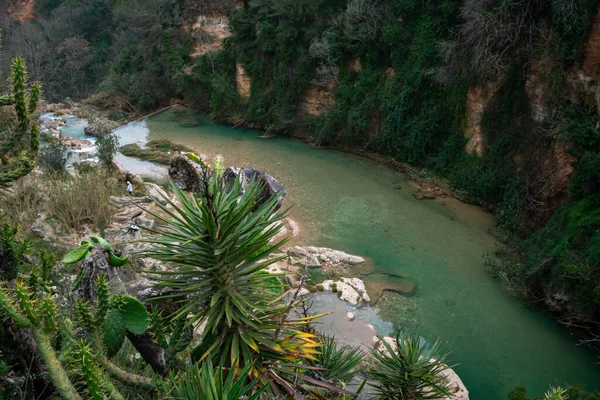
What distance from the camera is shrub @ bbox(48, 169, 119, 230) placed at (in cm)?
905

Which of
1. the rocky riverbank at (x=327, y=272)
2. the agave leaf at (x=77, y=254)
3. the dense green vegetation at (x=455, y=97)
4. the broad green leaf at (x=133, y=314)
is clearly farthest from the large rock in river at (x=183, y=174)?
the dense green vegetation at (x=455, y=97)

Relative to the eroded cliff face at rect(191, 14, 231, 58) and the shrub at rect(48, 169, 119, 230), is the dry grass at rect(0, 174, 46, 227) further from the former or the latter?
the eroded cliff face at rect(191, 14, 231, 58)

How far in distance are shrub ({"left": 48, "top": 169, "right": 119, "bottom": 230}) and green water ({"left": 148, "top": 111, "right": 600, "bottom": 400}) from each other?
15.4 feet

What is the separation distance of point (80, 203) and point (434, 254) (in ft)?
26.2

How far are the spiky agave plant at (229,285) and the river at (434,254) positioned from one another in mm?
5449

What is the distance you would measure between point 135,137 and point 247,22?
7689 millimetres

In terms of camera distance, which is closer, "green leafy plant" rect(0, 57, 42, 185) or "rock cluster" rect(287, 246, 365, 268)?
"green leafy plant" rect(0, 57, 42, 185)

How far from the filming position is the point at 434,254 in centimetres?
1117

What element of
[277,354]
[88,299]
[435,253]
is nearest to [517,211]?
[435,253]

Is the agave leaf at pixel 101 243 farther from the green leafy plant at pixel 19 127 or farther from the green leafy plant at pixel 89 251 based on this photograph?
the green leafy plant at pixel 19 127

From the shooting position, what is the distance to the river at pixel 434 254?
314 inches

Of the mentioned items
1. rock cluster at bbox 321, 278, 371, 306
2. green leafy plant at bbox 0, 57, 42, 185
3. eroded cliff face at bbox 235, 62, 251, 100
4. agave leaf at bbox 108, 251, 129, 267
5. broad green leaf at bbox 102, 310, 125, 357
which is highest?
green leafy plant at bbox 0, 57, 42, 185

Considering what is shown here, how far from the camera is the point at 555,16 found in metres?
11.1

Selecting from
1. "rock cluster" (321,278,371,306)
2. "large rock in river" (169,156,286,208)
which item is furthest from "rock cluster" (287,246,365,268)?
"large rock in river" (169,156,286,208)
